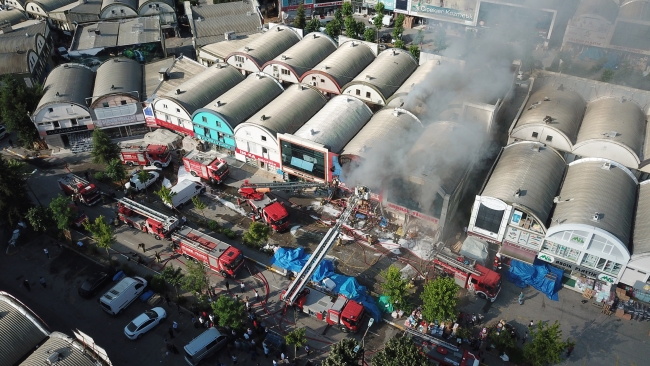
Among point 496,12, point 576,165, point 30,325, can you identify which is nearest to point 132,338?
point 30,325

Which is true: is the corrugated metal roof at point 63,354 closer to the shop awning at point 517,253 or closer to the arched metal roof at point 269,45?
the shop awning at point 517,253

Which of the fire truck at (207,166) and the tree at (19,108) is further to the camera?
the tree at (19,108)

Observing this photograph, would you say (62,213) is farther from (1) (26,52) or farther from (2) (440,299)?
(1) (26,52)

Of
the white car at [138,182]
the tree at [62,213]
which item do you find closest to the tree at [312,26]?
the white car at [138,182]

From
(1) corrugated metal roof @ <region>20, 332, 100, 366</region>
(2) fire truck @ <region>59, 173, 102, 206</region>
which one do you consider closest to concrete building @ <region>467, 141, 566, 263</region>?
(1) corrugated metal roof @ <region>20, 332, 100, 366</region>

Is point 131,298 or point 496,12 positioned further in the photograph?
point 496,12

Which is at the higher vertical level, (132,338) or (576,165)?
(576,165)

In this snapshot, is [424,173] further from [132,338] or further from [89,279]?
[89,279]

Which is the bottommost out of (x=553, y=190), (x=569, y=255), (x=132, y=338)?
(x=132, y=338)
